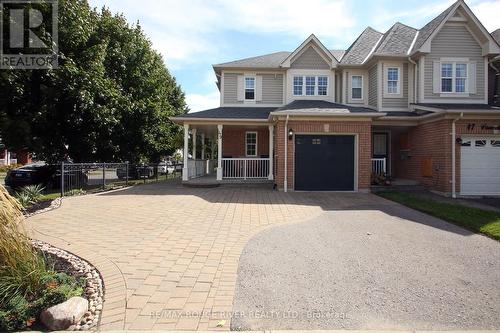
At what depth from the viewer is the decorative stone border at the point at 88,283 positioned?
11.7ft

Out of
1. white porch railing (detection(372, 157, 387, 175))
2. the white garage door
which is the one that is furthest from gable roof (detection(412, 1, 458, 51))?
white porch railing (detection(372, 157, 387, 175))

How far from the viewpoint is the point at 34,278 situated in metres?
4.02

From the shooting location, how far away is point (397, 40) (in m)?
19.0

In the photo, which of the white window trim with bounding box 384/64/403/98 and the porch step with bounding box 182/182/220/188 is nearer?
the porch step with bounding box 182/182/220/188

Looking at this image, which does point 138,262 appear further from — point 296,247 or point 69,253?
point 296,247

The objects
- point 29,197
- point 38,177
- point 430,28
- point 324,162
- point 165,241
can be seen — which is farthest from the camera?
point 430,28

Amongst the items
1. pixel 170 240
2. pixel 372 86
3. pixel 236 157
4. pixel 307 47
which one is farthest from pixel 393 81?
pixel 170 240

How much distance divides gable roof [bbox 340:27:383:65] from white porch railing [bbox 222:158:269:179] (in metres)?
7.57

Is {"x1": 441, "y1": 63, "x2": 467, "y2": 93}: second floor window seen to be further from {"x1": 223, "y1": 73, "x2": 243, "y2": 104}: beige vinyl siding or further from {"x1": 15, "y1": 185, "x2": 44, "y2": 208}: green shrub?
{"x1": 15, "y1": 185, "x2": 44, "y2": 208}: green shrub

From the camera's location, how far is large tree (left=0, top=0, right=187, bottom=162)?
14.3 m

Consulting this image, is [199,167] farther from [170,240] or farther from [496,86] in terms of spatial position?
[496,86]

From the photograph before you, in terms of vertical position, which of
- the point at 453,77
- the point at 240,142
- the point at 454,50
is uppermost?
the point at 454,50

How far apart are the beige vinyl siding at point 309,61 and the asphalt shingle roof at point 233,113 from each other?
309 centimetres

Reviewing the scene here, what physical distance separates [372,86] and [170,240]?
52.0ft
